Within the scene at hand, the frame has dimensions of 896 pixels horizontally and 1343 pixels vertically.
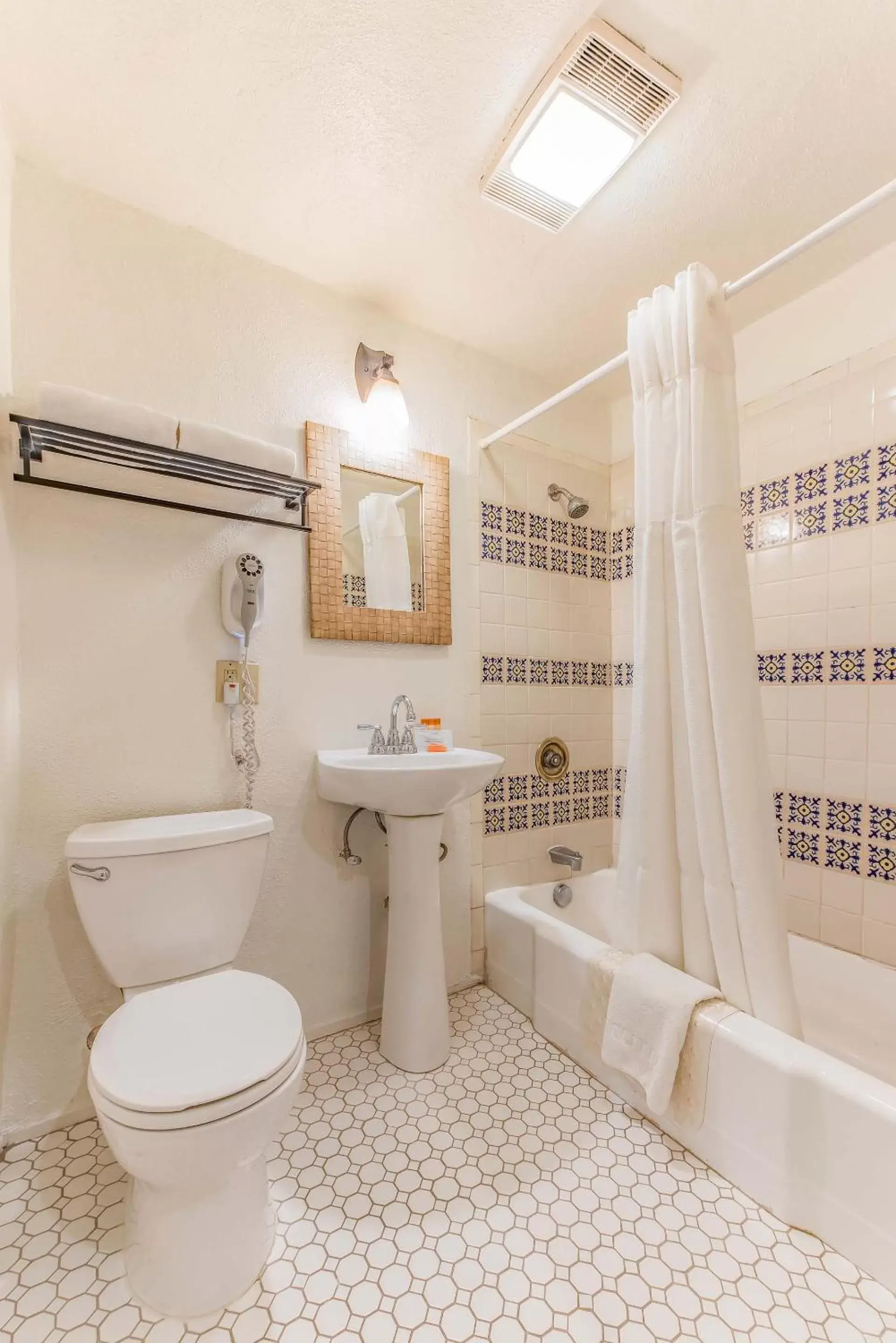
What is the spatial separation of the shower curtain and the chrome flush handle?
1190mm

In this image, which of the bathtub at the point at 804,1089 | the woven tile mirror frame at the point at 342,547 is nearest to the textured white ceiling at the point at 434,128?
the woven tile mirror frame at the point at 342,547

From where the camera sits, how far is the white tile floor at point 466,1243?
3.01 feet

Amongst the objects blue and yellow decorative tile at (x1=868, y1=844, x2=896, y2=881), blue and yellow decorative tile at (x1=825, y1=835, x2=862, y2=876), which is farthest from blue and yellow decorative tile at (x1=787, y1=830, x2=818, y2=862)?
blue and yellow decorative tile at (x1=868, y1=844, x2=896, y2=881)

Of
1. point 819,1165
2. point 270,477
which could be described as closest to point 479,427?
point 270,477

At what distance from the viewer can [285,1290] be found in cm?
98

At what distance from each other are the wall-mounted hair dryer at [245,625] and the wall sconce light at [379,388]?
60 centimetres

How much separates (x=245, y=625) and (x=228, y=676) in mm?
143

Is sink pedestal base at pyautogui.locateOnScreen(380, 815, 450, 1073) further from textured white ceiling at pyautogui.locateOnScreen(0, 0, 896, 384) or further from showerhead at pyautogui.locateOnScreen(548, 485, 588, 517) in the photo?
textured white ceiling at pyautogui.locateOnScreen(0, 0, 896, 384)

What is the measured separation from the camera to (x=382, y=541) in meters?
1.82

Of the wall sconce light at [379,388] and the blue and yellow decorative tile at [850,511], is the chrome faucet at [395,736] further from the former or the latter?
the blue and yellow decorative tile at [850,511]

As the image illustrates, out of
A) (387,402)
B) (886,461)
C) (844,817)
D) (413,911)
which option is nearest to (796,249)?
(886,461)

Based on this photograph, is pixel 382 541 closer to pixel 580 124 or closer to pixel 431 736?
pixel 431 736

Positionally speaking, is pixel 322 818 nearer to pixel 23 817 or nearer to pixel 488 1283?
pixel 23 817

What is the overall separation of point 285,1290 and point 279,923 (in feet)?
2.48
